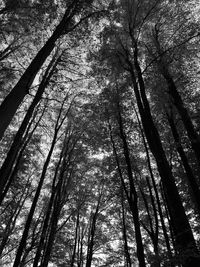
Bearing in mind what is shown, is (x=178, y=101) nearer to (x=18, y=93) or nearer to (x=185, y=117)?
(x=185, y=117)

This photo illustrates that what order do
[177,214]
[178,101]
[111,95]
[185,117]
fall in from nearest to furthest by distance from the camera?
[177,214] < [185,117] < [178,101] < [111,95]

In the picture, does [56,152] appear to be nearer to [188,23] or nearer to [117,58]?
[117,58]

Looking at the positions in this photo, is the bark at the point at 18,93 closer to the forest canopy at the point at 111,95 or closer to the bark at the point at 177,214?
the forest canopy at the point at 111,95

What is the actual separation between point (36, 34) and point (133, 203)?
29.2 feet

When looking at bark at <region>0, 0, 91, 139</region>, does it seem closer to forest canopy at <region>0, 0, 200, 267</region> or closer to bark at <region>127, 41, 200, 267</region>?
forest canopy at <region>0, 0, 200, 267</region>

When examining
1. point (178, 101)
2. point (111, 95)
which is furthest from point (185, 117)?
point (111, 95)

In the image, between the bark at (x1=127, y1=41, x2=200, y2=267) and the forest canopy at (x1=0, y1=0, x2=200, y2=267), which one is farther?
the forest canopy at (x1=0, y1=0, x2=200, y2=267)

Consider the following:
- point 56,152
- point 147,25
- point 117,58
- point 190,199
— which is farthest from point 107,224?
point 147,25

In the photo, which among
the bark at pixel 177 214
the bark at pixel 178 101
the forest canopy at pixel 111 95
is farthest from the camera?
the bark at pixel 178 101

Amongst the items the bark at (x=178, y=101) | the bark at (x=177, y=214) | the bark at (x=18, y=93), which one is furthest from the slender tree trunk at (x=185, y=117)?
the bark at (x=18, y=93)

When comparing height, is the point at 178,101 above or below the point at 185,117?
above

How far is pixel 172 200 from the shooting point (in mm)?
4383

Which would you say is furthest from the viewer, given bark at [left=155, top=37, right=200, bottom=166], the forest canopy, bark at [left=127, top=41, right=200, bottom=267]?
bark at [left=155, top=37, right=200, bottom=166]

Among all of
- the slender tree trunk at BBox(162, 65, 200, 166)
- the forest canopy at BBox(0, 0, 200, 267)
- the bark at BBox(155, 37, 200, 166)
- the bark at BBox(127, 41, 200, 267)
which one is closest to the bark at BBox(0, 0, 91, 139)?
the forest canopy at BBox(0, 0, 200, 267)
